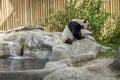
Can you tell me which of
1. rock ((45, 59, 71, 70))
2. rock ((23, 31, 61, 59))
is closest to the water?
rock ((23, 31, 61, 59))

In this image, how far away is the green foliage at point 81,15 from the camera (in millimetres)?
13422

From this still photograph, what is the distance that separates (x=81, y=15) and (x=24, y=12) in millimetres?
2244

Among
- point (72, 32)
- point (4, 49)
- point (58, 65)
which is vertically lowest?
point (4, 49)

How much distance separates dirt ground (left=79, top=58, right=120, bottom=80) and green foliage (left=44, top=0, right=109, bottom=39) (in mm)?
4966

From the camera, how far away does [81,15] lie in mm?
13664

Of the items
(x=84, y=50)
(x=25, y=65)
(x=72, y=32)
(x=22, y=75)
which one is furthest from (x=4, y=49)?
(x=22, y=75)

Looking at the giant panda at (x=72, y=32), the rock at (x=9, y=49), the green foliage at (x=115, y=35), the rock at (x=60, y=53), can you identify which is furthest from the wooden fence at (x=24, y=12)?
the rock at (x=60, y=53)

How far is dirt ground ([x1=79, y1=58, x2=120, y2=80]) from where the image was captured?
7609 millimetres

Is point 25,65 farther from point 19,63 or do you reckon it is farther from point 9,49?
point 9,49

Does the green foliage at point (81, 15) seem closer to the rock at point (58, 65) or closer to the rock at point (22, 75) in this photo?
the rock at point (58, 65)

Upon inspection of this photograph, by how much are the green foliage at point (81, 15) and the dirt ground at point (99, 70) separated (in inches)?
195

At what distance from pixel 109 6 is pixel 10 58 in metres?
4.42

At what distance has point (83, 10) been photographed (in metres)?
13.7

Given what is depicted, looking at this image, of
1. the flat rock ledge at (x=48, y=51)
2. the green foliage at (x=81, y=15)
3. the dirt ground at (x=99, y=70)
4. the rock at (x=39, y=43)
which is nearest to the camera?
the flat rock ledge at (x=48, y=51)
